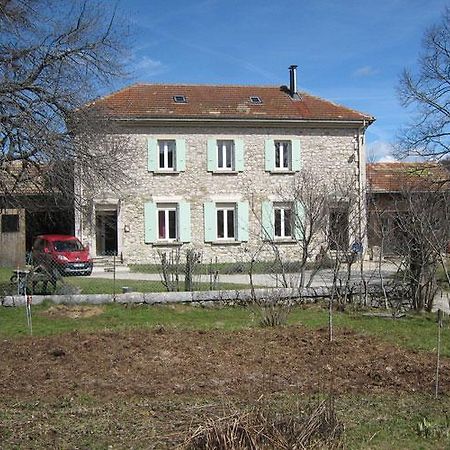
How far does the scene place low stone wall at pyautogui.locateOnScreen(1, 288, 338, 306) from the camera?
516 inches

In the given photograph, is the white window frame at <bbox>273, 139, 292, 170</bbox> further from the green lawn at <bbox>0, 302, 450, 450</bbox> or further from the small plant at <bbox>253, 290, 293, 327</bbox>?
the green lawn at <bbox>0, 302, 450, 450</bbox>

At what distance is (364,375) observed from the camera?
7.05 m

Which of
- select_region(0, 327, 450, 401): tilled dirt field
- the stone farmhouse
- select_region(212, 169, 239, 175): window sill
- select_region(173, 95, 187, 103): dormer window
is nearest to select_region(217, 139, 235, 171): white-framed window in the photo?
the stone farmhouse

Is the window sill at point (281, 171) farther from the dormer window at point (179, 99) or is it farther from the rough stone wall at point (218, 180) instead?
the dormer window at point (179, 99)

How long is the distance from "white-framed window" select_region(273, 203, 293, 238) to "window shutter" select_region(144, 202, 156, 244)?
5572 mm

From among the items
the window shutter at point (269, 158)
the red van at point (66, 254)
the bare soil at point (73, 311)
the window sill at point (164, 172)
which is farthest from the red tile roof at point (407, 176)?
the red van at point (66, 254)

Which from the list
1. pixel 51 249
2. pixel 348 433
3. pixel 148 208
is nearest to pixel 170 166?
pixel 148 208

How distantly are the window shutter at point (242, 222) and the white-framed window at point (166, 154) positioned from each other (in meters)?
3.54

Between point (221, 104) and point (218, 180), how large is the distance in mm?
3763

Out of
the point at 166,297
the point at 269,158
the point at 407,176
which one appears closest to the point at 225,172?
the point at 269,158

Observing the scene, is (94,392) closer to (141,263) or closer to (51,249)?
(51,249)

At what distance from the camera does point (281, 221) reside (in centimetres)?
2838

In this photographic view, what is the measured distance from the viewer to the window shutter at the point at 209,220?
27531 mm

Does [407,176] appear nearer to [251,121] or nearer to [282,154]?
[282,154]
